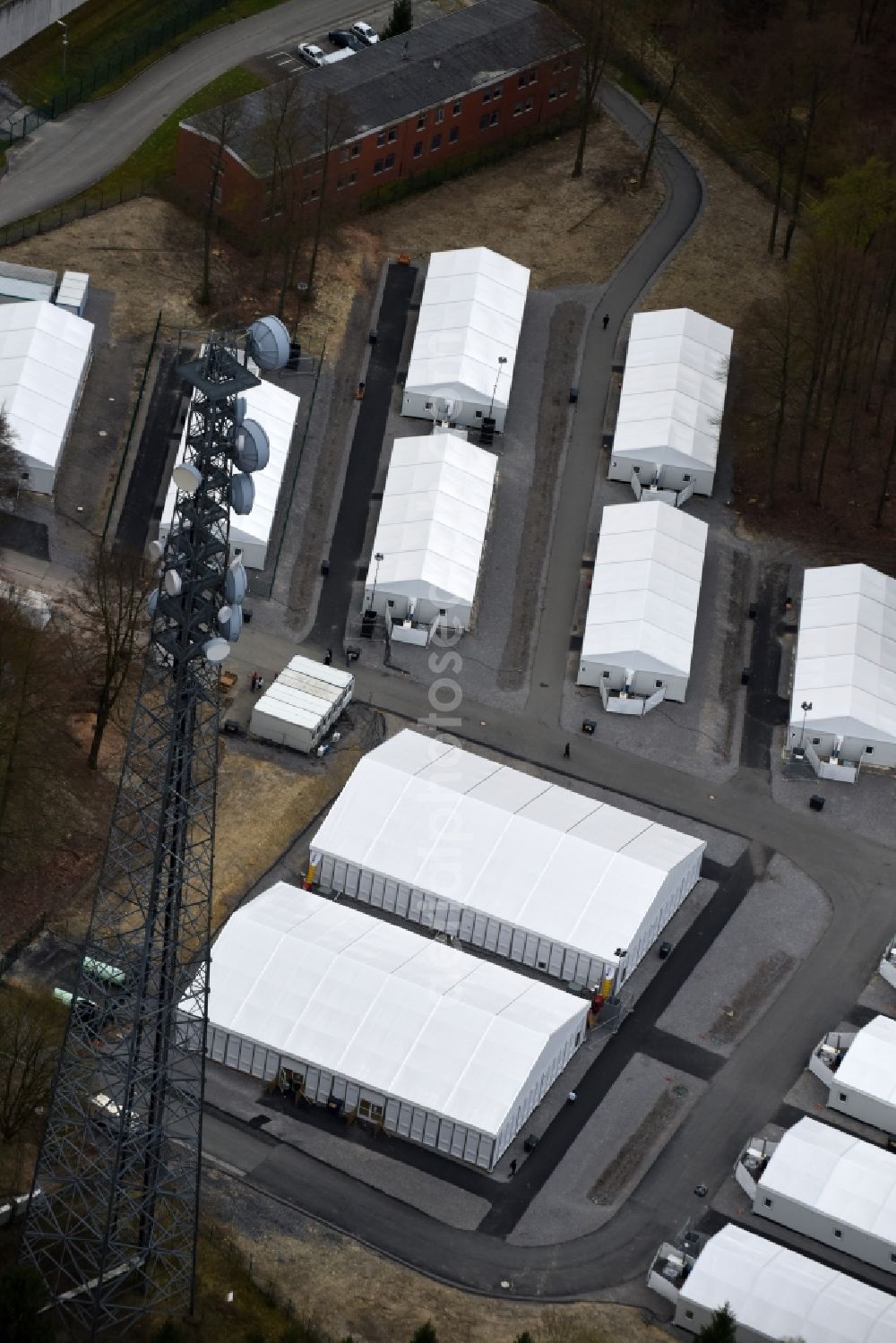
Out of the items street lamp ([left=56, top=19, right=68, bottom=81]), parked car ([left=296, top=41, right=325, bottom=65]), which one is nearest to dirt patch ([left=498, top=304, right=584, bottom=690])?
parked car ([left=296, top=41, right=325, bottom=65])

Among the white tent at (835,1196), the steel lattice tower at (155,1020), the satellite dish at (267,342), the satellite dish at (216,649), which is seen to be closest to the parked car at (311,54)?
the steel lattice tower at (155,1020)

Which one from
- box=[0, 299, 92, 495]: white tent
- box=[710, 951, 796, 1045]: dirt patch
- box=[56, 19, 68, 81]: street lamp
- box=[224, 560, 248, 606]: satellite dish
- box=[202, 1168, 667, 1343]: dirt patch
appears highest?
box=[56, 19, 68, 81]: street lamp

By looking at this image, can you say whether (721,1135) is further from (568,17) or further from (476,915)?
(568,17)

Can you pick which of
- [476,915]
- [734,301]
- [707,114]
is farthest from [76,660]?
[707,114]

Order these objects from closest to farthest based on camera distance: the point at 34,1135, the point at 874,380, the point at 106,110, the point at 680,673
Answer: the point at 34,1135 < the point at 680,673 < the point at 874,380 < the point at 106,110

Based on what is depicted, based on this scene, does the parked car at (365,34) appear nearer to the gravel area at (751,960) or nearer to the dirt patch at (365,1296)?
the gravel area at (751,960)

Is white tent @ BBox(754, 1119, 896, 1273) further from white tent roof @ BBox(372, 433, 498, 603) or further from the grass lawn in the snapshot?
the grass lawn

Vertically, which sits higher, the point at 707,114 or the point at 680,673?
the point at 707,114
